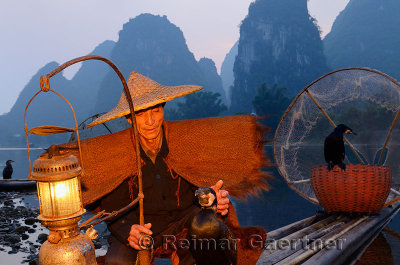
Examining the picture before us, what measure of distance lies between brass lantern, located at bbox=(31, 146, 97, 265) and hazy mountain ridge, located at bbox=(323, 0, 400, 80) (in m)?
88.3

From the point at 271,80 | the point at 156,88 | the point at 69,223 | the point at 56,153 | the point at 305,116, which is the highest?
the point at 156,88

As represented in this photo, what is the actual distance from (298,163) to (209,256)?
5.44m

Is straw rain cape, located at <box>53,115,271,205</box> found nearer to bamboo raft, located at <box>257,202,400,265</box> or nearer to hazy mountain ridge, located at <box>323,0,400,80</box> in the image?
bamboo raft, located at <box>257,202,400,265</box>

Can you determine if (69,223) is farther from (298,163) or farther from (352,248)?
(298,163)

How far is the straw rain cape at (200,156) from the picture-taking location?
2881 millimetres

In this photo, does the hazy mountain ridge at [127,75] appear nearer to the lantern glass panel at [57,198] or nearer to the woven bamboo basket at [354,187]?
the woven bamboo basket at [354,187]

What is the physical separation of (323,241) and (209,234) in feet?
8.07

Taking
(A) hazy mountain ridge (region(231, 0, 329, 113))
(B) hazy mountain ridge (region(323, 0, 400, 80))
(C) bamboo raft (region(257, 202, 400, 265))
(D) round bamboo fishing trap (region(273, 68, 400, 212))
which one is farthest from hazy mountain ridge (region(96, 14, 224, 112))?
(C) bamboo raft (region(257, 202, 400, 265))

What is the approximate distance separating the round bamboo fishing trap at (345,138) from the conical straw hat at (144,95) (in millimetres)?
3750

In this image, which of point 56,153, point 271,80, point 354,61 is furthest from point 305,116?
point 354,61

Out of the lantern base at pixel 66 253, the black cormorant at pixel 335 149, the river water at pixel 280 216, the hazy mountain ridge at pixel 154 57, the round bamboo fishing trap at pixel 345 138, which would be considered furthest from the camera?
the hazy mountain ridge at pixel 154 57

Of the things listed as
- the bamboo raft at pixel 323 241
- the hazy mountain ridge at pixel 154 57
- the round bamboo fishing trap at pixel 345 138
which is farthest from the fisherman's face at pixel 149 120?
the hazy mountain ridge at pixel 154 57

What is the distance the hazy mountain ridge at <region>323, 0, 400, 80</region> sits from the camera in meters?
81.0

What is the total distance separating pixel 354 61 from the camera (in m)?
85.4
